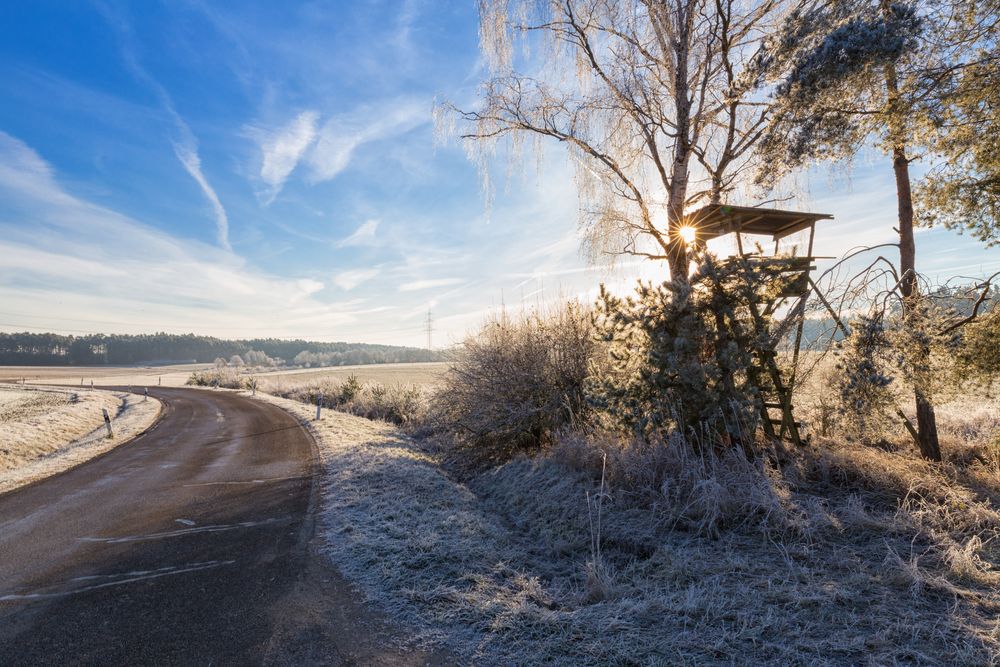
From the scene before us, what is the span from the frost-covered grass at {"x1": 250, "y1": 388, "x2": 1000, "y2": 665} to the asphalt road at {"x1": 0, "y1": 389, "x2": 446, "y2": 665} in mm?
524

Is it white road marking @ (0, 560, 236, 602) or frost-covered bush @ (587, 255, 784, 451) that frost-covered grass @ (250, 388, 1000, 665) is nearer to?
frost-covered bush @ (587, 255, 784, 451)

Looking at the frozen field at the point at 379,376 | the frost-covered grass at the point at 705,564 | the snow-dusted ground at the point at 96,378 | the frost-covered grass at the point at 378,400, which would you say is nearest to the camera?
the frost-covered grass at the point at 705,564

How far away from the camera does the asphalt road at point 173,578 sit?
3.11 m

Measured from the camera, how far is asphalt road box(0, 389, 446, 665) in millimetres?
3109

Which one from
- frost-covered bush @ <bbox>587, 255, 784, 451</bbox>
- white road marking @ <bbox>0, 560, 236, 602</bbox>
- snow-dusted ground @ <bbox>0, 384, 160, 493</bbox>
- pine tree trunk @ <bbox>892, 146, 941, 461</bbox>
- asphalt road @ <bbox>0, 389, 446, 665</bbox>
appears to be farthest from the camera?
snow-dusted ground @ <bbox>0, 384, 160, 493</bbox>

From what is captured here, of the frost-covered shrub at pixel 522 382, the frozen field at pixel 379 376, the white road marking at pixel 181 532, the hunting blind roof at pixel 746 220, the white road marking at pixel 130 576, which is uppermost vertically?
the hunting blind roof at pixel 746 220

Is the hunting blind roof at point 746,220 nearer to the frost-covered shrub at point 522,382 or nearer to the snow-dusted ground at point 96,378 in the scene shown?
the frost-covered shrub at point 522,382

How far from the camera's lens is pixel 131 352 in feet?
364

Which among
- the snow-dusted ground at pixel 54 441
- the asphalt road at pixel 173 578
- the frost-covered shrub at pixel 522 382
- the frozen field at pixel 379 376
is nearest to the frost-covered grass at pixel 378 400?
the frozen field at pixel 379 376

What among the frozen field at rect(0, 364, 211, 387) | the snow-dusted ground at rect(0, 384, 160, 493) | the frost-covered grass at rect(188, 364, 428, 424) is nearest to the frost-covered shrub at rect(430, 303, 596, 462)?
the frost-covered grass at rect(188, 364, 428, 424)

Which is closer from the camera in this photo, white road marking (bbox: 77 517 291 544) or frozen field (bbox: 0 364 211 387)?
white road marking (bbox: 77 517 291 544)

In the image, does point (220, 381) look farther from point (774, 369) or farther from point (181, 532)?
point (774, 369)

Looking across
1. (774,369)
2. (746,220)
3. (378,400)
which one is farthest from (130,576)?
(378,400)

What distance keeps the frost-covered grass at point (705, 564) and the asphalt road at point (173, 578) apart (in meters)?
0.52
